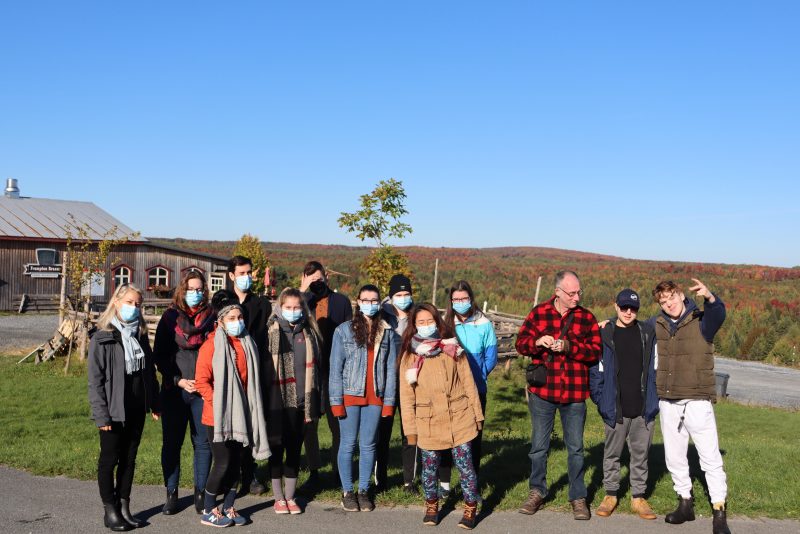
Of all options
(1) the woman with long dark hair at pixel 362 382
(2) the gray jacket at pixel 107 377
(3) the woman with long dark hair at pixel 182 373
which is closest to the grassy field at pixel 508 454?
(1) the woman with long dark hair at pixel 362 382

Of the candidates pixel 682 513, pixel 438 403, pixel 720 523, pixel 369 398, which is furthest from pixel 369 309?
pixel 720 523

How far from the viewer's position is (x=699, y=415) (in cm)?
600

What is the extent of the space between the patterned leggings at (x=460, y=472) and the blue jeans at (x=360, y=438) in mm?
508

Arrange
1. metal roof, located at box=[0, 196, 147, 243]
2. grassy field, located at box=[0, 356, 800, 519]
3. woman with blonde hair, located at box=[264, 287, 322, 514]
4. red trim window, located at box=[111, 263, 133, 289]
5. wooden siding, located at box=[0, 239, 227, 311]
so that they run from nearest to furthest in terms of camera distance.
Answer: woman with blonde hair, located at box=[264, 287, 322, 514] < grassy field, located at box=[0, 356, 800, 519] < wooden siding, located at box=[0, 239, 227, 311] < metal roof, located at box=[0, 196, 147, 243] < red trim window, located at box=[111, 263, 133, 289]

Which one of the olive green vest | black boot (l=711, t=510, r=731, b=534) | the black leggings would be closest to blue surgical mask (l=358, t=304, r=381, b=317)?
the black leggings

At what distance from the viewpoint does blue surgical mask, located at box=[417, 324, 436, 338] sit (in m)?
5.79

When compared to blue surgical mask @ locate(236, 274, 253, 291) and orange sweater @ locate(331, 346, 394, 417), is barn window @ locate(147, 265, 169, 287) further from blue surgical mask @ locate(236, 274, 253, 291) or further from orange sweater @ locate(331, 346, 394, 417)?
orange sweater @ locate(331, 346, 394, 417)

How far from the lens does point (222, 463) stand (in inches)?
221

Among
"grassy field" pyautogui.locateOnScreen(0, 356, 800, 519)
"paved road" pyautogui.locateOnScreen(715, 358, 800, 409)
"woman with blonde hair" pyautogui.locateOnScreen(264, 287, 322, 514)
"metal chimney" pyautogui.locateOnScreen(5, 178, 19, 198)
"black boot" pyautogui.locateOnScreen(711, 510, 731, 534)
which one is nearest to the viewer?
"black boot" pyautogui.locateOnScreen(711, 510, 731, 534)

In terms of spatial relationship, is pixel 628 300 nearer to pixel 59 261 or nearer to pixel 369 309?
pixel 369 309

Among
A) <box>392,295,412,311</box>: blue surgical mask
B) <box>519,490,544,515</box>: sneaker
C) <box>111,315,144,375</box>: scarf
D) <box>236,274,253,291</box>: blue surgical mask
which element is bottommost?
<box>519,490,544,515</box>: sneaker

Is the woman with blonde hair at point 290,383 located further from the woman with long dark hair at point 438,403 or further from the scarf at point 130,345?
the scarf at point 130,345

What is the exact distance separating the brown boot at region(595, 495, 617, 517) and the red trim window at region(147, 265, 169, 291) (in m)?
31.8

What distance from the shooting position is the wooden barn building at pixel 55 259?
33.2 m
